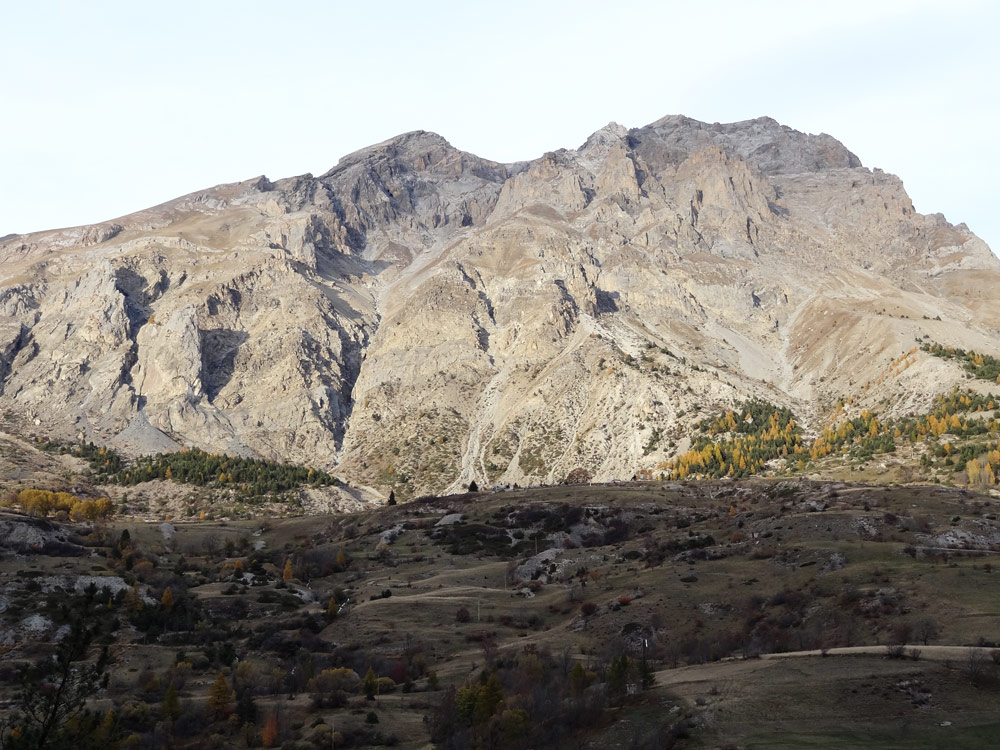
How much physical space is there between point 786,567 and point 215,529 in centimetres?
9173

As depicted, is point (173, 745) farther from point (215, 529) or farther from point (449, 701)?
point (215, 529)

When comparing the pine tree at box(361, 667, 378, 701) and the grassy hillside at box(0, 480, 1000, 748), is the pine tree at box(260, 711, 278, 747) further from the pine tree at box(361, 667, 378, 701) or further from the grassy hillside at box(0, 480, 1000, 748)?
the pine tree at box(361, 667, 378, 701)

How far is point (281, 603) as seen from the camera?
245ft

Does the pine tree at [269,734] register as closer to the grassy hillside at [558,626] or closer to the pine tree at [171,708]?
the grassy hillside at [558,626]

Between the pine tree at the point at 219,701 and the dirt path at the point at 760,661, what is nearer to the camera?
the dirt path at the point at 760,661

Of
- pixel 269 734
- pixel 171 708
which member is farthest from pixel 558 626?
pixel 171 708

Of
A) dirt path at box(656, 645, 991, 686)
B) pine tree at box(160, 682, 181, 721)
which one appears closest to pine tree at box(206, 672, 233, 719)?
pine tree at box(160, 682, 181, 721)

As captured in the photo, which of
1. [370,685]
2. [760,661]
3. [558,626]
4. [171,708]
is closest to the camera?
[760,661]

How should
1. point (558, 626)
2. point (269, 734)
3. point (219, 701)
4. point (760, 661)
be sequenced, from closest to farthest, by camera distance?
point (269, 734), point (760, 661), point (219, 701), point (558, 626)

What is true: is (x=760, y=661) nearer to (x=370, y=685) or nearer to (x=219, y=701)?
(x=370, y=685)

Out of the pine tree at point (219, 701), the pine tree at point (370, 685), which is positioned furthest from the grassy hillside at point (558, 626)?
the pine tree at point (370, 685)

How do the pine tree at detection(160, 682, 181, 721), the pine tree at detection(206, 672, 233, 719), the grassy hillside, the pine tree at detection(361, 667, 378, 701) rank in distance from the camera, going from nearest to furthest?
the grassy hillside, the pine tree at detection(160, 682, 181, 721), the pine tree at detection(206, 672, 233, 719), the pine tree at detection(361, 667, 378, 701)

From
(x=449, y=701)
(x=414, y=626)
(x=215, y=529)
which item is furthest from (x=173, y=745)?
(x=215, y=529)

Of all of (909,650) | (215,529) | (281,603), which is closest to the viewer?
(909,650)
